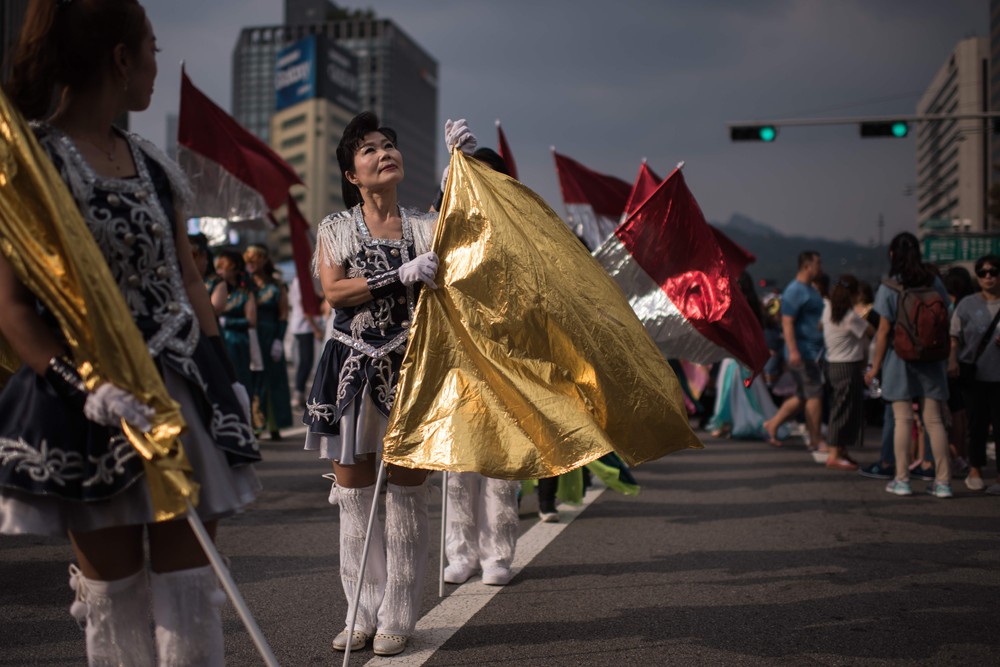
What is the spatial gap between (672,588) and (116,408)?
12.3 ft

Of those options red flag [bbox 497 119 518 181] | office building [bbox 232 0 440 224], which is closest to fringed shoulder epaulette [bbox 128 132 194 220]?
red flag [bbox 497 119 518 181]

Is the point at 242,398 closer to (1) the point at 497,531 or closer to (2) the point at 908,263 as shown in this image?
(1) the point at 497,531

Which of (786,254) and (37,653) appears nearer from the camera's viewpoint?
(37,653)

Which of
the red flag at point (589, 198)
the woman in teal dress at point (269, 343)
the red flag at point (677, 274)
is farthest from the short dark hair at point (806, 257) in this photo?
the woman in teal dress at point (269, 343)

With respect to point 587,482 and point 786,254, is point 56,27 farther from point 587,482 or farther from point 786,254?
point 786,254

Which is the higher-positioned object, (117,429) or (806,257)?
(806,257)

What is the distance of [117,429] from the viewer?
2527 millimetres

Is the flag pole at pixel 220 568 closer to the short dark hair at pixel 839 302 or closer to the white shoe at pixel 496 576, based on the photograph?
the white shoe at pixel 496 576

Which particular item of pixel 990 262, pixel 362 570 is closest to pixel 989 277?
pixel 990 262

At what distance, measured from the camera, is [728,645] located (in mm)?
4441

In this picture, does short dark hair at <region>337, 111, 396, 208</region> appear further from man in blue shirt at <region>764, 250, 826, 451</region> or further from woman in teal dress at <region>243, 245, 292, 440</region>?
woman in teal dress at <region>243, 245, 292, 440</region>

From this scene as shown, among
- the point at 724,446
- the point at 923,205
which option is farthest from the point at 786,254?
the point at 724,446

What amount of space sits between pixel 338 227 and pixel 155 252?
5.49ft

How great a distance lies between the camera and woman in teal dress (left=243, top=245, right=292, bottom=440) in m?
12.4
